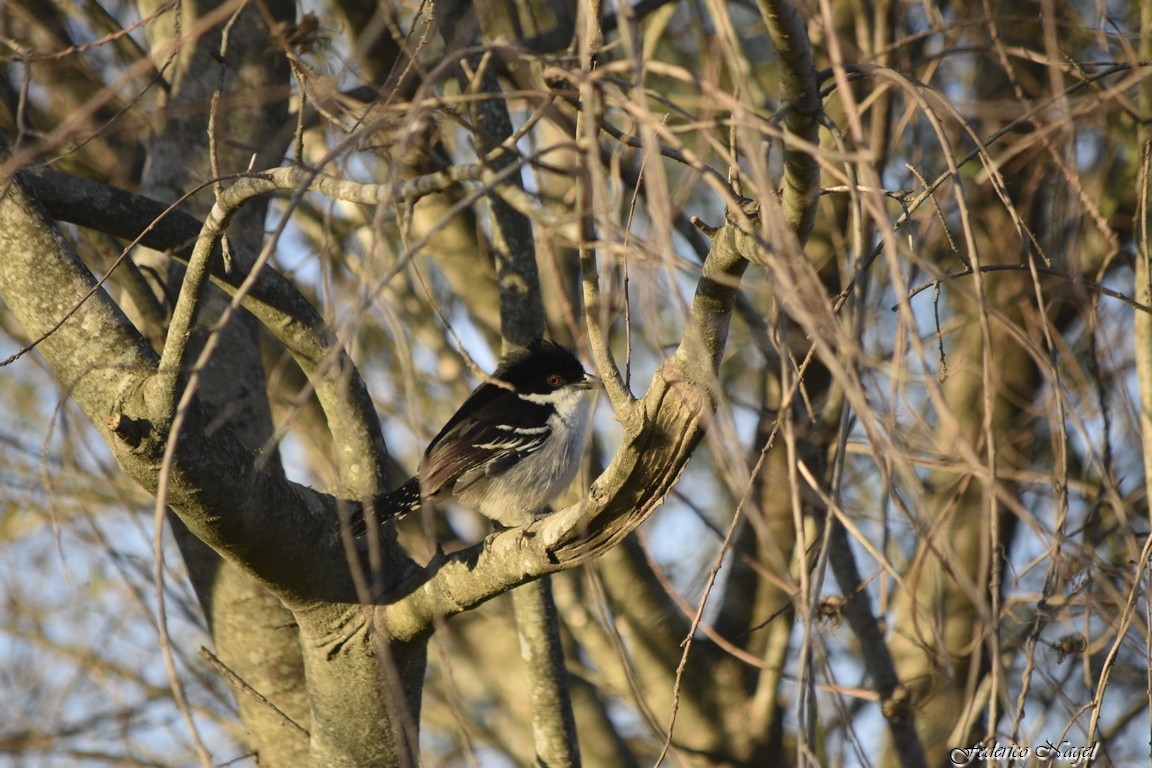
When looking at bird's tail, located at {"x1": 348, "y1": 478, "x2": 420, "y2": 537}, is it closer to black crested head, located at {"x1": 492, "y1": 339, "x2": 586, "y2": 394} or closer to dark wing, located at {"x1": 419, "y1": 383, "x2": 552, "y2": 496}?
dark wing, located at {"x1": 419, "y1": 383, "x2": 552, "y2": 496}

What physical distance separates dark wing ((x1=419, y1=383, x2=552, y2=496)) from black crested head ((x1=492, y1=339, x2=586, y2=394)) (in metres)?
0.12

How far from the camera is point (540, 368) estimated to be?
5809 mm

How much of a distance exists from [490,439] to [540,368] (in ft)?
1.68

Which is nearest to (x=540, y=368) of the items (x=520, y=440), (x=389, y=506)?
(x=520, y=440)

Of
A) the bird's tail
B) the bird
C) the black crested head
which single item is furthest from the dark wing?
the bird's tail

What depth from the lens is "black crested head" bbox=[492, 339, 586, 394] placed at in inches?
220

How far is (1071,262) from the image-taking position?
3.96 meters

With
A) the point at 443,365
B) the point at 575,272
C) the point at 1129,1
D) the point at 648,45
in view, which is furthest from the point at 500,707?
the point at 1129,1

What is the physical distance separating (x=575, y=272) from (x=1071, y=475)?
3.57 m

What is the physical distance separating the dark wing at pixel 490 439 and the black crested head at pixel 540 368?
0.12 metres

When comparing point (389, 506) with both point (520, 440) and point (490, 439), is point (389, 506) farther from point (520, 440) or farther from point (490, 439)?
point (520, 440)

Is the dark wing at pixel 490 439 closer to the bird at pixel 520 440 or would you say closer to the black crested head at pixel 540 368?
the bird at pixel 520 440

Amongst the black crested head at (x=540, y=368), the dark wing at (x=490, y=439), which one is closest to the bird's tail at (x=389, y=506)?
the dark wing at (x=490, y=439)

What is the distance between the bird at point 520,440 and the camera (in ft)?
18.1
